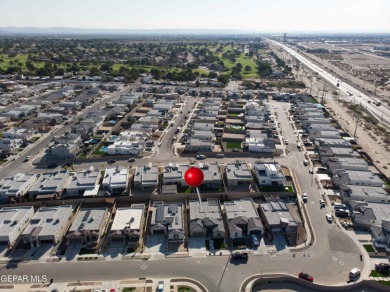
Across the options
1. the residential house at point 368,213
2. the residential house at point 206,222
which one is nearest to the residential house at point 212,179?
the residential house at point 206,222

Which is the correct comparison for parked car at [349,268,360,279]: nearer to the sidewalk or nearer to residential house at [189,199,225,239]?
residential house at [189,199,225,239]

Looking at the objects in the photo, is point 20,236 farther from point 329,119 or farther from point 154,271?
point 329,119

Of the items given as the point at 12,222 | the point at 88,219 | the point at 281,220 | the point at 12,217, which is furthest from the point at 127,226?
the point at 281,220

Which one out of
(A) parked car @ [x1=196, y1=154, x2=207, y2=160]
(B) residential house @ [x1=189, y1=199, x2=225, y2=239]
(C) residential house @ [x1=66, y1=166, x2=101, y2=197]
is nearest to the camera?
(B) residential house @ [x1=189, y1=199, x2=225, y2=239]

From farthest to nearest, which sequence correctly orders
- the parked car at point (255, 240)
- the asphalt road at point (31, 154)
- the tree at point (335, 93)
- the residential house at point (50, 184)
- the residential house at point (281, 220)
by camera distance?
the tree at point (335, 93) < the asphalt road at point (31, 154) < the residential house at point (50, 184) < the residential house at point (281, 220) < the parked car at point (255, 240)

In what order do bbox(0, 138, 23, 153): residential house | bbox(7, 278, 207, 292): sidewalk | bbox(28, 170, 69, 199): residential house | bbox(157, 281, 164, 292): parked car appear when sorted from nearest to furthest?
1. bbox(157, 281, 164, 292): parked car
2. bbox(7, 278, 207, 292): sidewalk
3. bbox(28, 170, 69, 199): residential house
4. bbox(0, 138, 23, 153): residential house

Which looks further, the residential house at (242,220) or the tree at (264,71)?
the tree at (264,71)

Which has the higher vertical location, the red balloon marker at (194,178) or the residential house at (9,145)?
the red balloon marker at (194,178)

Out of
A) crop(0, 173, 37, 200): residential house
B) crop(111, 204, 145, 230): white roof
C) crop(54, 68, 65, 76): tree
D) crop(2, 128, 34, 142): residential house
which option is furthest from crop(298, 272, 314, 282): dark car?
crop(54, 68, 65, 76): tree

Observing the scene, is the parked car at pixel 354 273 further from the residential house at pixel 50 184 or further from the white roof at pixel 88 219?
the residential house at pixel 50 184

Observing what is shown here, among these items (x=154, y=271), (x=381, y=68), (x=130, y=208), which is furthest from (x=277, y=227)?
(x=381, y=68)

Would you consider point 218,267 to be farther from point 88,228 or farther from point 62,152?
point 62,152
